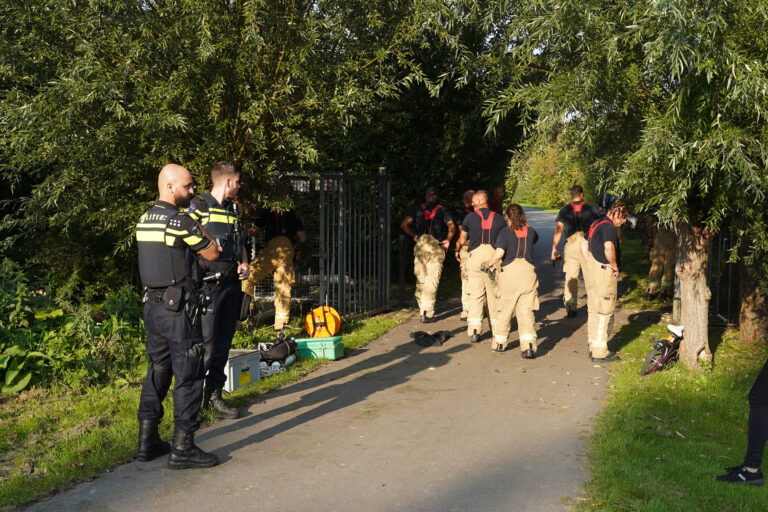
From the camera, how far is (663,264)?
1405 cm

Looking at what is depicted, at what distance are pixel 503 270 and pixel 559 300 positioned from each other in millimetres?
4819

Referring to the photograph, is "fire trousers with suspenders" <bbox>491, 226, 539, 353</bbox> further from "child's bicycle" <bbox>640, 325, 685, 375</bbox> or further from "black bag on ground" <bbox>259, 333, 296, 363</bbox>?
"black bag on ground" <bbox>259, 333, 296, 363</bbox>

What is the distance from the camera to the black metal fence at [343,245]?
36.4ft

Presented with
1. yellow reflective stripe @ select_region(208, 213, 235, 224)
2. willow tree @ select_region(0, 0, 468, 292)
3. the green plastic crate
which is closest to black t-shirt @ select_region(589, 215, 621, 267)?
willow tree @ select_region(0, 0, 468, 292)

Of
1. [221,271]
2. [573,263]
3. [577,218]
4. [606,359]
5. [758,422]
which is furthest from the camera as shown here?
[573,263]

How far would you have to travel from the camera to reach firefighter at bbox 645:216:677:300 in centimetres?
1368

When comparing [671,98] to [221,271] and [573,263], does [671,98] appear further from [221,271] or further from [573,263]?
[573,263]

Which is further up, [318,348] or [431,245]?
[431,245]

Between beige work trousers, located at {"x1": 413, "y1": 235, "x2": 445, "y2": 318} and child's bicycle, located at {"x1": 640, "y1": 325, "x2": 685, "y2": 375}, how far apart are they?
3.72 m

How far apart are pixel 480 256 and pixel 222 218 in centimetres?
472

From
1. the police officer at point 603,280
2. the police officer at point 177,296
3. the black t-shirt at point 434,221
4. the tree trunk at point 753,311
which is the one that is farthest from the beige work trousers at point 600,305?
the police officer at point 177,296

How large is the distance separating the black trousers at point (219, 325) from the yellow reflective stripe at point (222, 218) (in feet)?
1.60

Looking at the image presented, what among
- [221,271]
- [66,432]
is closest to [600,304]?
[221,271]

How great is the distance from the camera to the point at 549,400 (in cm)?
766
